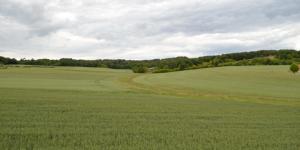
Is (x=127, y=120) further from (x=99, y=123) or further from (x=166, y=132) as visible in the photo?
(x=166, y=132)

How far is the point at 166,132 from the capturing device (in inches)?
450

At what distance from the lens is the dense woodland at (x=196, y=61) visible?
99.4m

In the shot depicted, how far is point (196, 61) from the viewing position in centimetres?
11769

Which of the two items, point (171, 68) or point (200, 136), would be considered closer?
point (200, 136)

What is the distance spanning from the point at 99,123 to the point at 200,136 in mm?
3824

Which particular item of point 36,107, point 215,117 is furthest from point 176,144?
point 36,107

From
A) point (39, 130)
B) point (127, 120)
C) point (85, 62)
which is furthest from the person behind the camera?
point (85, 62)

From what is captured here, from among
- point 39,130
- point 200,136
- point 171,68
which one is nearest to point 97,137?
point 39,130

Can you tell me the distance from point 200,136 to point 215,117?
16.2 ft

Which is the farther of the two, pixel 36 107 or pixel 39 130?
pixel 36 107

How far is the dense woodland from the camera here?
99.4m

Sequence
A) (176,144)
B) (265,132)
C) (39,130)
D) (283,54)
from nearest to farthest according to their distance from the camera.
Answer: (176,144), (39,130), (265,132), (283,54)

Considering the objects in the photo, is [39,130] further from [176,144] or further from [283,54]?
[283,54]

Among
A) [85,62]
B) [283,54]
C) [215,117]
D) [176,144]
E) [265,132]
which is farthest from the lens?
[85,62]
